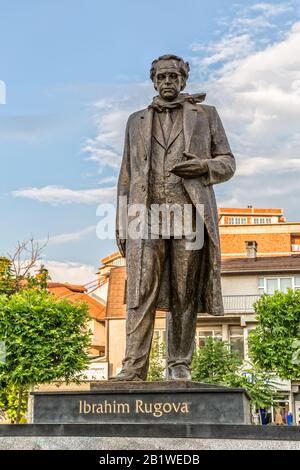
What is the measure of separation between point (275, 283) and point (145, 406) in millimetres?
52490

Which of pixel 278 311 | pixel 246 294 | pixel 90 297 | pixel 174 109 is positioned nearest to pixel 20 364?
pixel 278 311

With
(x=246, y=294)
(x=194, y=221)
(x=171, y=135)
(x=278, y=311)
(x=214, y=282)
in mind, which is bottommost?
(x=214, y=282)

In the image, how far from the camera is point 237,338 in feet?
189

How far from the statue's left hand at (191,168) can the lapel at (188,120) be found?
251mm

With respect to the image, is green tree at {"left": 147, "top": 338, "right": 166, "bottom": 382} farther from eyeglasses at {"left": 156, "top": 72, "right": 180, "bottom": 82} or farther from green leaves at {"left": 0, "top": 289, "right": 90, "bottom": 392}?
eyeglasses at {"left": 156, "top": 72, "right": 180, "bottom": 82}

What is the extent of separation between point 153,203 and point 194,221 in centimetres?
49

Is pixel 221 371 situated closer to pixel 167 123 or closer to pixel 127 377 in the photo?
pixel 167 123

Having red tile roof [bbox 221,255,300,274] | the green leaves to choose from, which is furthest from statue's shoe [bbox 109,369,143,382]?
red tile roof [bbox 221,255,300,274]

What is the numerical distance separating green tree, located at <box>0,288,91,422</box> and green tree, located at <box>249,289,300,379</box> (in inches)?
341

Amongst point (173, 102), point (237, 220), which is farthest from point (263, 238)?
point (173, 102)

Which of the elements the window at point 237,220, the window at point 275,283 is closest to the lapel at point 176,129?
the window at point 275,283
